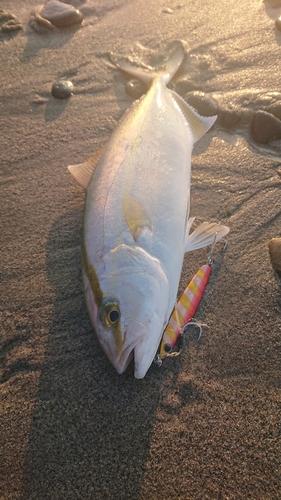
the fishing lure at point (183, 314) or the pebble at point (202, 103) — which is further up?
the pebble at point (202, 103)

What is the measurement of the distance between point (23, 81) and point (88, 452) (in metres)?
3.91

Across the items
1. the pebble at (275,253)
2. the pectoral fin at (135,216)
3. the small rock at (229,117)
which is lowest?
the pebble at (275,253)

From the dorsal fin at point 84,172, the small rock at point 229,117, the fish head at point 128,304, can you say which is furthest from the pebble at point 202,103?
the fish head at point 128,304

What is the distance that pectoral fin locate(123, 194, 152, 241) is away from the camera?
7.31 feet

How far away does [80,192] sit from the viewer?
313cm

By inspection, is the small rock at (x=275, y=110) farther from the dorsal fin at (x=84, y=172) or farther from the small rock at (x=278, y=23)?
the dorsal fin at (x=84, y=172)

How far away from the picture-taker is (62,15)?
4730mm

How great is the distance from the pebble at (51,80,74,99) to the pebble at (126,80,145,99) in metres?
0.64

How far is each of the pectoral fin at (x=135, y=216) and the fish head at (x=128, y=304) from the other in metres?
0.14

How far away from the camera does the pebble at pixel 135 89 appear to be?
3.92 metres

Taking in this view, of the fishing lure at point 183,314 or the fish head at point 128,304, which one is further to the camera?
the fishing lure at point 183,314

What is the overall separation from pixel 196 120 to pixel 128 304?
2131 millimetres

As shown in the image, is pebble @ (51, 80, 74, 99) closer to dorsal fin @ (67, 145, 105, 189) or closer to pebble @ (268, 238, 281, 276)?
dorsal fin @ (67, 145, 105, 189)

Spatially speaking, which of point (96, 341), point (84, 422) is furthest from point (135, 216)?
point (84, 422)
